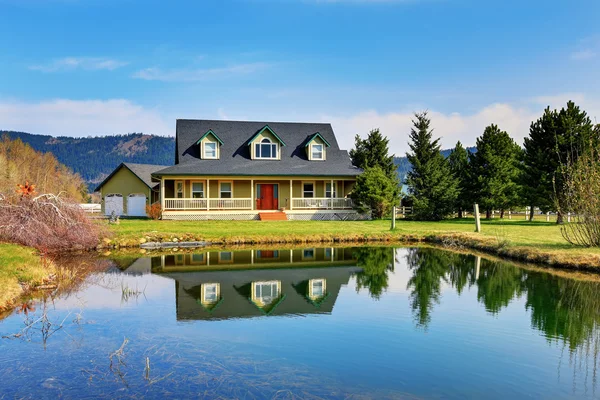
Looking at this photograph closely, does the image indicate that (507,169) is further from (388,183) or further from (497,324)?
(497,324)

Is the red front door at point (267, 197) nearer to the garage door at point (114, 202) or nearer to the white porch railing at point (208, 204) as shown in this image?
the white porch railing at point (208, 204)

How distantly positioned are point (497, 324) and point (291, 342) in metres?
4.78

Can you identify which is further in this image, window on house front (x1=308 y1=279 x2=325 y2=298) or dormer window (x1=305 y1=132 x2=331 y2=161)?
dormer window (x1=305 y1=132 x2=331 y2=161)

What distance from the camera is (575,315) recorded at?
12.0 metres

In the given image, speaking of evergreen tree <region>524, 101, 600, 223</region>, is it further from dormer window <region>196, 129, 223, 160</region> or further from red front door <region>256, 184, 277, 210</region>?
dormer window <region>196, 129, 223, 160</region>

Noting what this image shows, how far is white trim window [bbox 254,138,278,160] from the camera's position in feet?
126

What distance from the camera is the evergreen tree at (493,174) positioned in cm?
3838

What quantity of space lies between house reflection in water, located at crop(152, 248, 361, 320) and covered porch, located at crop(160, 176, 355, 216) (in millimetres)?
12849

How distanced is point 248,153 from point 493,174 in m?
Result: 18.6

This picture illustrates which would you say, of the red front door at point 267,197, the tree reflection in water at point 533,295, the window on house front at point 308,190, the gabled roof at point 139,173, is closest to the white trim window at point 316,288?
the tree reflection in water at point 533,295

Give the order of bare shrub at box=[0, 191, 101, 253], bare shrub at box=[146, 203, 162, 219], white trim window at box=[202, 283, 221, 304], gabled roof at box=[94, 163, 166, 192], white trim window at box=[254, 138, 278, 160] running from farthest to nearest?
gabled roof at box=[94, 163, 166, 192], white trim window at box=[254, 138, 278, 160], bare shrub at box=[146, 203, 162, 219], bare shrub at box=[0, 191, 101, 253], white trim window at box=[202, 283, 221, 304]

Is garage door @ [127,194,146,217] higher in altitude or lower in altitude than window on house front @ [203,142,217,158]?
lower

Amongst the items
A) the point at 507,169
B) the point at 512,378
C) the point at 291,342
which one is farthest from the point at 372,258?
the point at 507,169

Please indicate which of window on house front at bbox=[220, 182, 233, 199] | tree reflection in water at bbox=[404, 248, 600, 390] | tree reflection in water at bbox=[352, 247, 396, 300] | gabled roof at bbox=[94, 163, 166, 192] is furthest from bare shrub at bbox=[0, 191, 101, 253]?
gabled roof at bbox=[94, 163, 166, 192]
